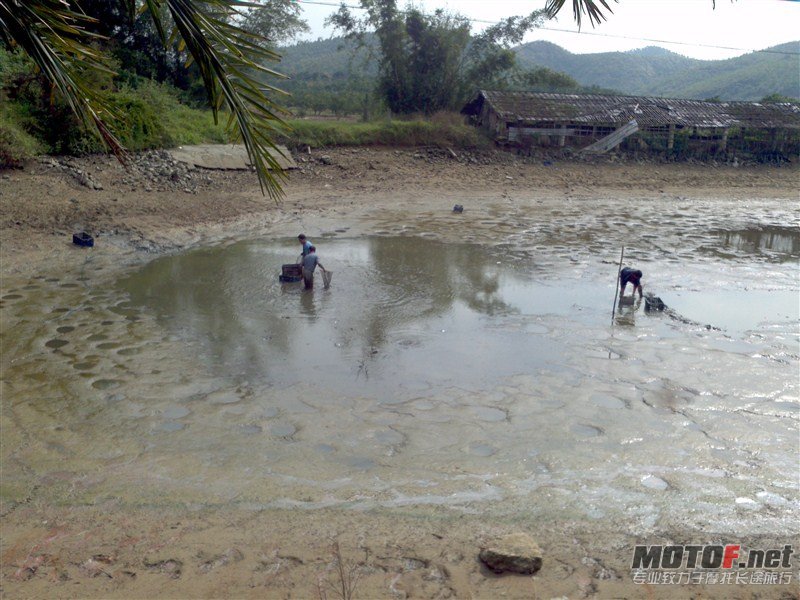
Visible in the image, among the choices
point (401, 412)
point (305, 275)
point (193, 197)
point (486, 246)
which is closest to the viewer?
point (401, 412)

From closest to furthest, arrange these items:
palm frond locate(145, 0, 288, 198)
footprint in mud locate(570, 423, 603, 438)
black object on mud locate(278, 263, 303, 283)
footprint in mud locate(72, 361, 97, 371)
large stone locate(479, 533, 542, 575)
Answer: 1. palm frond locate(145, 0, 288, 198)
2. large stone locate(479, 533, 542, 575)
3. footprint in mud locate(570, 423, 603, 438)
4. footprint in mud locate(72, 361, 97, 371)
5. black object on mud locate(278, 263, 303, 283)

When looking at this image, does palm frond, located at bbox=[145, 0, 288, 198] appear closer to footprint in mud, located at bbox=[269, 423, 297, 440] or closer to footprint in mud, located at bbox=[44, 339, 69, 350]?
footprint in mud, located at bbox=[269, 423, 297, 440]

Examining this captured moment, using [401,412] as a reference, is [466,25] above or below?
above

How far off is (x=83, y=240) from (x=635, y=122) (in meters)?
23.0

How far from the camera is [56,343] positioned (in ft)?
30.8

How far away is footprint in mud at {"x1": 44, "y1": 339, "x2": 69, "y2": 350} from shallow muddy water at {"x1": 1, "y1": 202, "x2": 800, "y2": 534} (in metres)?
0.05

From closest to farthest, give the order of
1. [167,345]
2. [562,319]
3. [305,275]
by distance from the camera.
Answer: [167,345], [562,319], [305,275]

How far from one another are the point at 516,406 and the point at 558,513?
2.32 meters

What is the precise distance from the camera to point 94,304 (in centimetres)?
1112

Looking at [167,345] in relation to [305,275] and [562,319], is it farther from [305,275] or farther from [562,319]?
[562,319]

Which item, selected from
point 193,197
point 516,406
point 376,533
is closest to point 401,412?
point 516,406

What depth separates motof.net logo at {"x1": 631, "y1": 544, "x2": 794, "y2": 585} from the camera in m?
4.72

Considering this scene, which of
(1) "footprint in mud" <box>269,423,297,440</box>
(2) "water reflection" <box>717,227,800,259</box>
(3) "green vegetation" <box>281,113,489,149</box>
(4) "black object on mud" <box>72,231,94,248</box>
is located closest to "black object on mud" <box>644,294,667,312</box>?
(1) "footprint in mud" <box>269,423,297,440</box>

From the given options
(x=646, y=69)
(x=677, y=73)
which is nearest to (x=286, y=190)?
(x=677, y=73)
